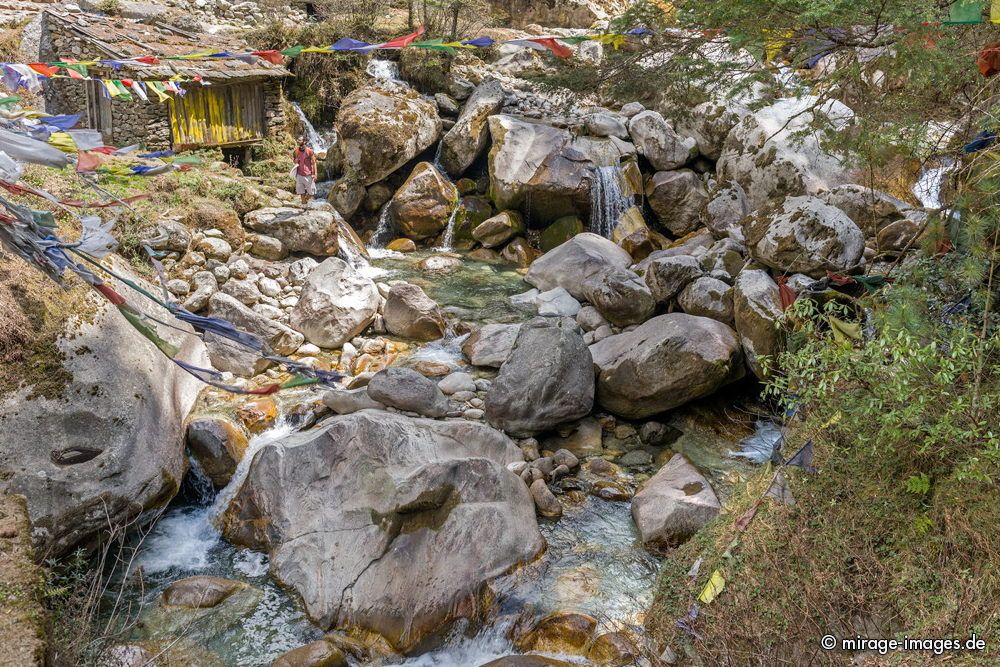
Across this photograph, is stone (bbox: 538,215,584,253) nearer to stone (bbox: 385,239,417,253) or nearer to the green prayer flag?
stone (bbox: 385,239,417,253)

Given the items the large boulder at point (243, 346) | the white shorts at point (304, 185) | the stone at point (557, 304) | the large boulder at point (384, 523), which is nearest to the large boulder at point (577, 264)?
the stone at point (557, 304)

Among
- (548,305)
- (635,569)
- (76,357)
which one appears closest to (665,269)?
(548,305)

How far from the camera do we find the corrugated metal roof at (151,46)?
12.9 m

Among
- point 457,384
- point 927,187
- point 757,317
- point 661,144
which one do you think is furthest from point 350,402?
point 927,187

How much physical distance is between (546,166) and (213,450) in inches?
360

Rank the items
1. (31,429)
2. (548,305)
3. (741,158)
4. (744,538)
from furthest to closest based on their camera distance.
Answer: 1. (741,158)
2. (548,305)
3. (31,429)
4. (744,538)

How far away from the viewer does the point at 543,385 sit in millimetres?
8180

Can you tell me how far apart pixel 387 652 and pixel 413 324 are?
5628 millimetres

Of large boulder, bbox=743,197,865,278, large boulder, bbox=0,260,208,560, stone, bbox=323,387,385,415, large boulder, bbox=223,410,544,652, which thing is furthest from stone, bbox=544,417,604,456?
large boulder, bbox=0,260,208,560

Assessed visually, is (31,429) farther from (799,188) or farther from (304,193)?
(799,188)

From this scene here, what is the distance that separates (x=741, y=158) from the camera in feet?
42.2

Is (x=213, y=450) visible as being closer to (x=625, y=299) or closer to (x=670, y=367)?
(x=670, y=367)

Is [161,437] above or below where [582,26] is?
below

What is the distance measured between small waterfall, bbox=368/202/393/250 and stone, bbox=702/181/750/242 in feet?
20.9
